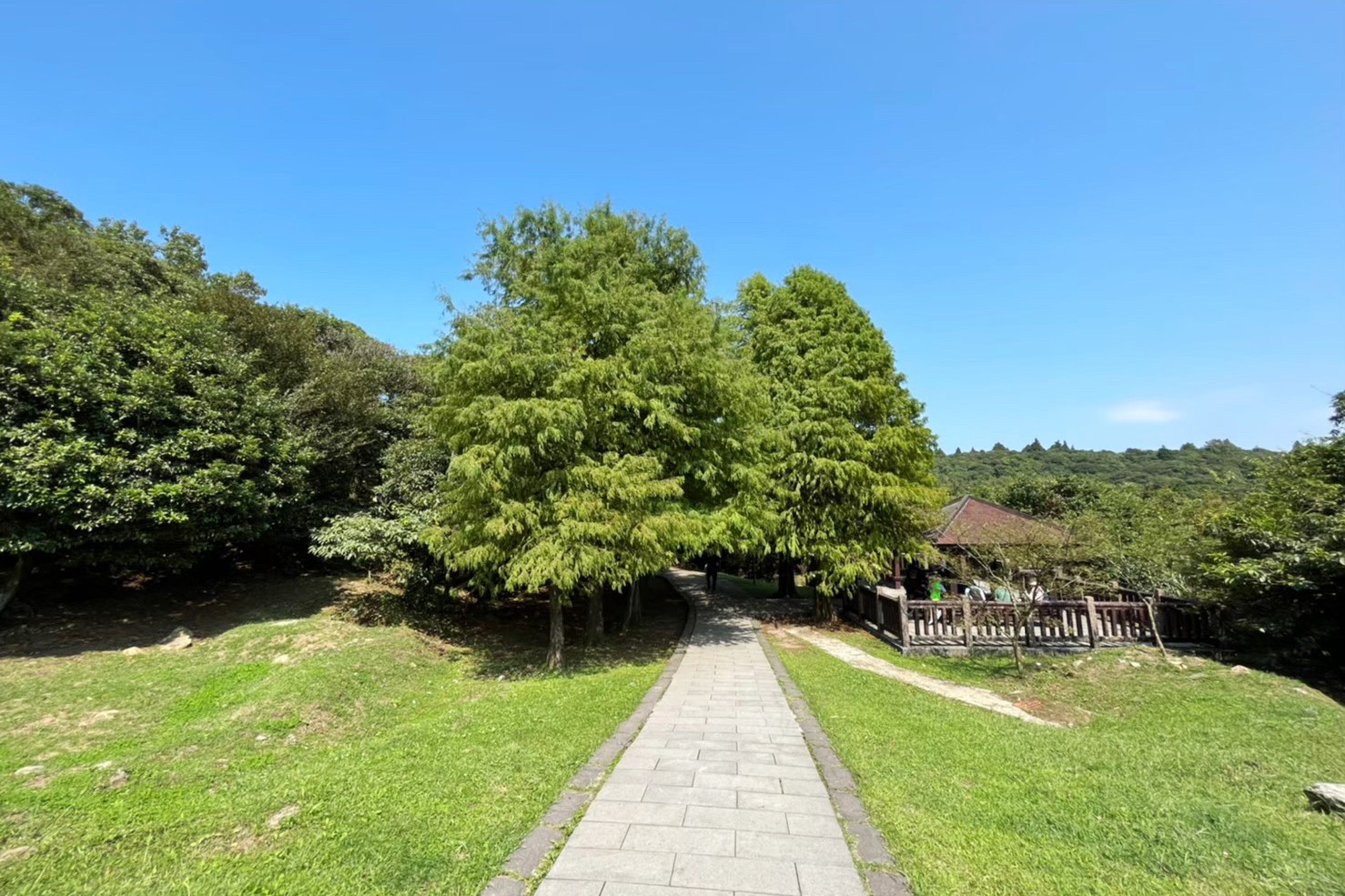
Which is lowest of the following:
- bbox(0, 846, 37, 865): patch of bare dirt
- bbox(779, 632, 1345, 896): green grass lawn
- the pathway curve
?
bbox(0, 846, 37, 865): patch of bare dirt

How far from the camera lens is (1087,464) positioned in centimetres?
7806

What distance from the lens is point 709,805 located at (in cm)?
402

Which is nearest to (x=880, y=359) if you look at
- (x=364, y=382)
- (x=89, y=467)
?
(x=364, y=382)

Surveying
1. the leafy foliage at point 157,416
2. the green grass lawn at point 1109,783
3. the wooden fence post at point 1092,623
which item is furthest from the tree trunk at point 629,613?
the wooden fence post at point 1092,623

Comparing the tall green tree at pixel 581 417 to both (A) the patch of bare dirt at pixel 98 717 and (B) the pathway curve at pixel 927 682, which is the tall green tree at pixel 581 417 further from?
(A) the patch of bare dirt at pixel 98 717

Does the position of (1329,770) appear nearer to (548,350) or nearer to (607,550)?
(607,550)

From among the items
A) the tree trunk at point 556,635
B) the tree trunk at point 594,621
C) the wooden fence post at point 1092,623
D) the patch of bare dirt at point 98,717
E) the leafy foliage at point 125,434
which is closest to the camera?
the patch of bare dirt at point 98,717

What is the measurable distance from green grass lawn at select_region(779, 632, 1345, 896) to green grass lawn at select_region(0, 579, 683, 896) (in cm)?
272

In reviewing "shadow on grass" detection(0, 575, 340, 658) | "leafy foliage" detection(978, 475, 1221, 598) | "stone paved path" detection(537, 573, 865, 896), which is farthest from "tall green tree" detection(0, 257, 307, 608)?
"leafy foliage" detection(978, 475, 1221, 598)

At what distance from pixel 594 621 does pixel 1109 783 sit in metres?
9.41

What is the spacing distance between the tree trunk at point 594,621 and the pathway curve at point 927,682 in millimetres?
4878

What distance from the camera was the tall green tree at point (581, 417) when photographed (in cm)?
850

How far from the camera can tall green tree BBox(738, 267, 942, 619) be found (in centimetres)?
1385

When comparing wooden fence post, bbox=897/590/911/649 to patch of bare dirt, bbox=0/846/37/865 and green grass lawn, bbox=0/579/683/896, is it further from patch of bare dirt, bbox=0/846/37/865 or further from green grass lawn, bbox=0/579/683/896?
patch of bare dirt, bbox=0/846/37/865
